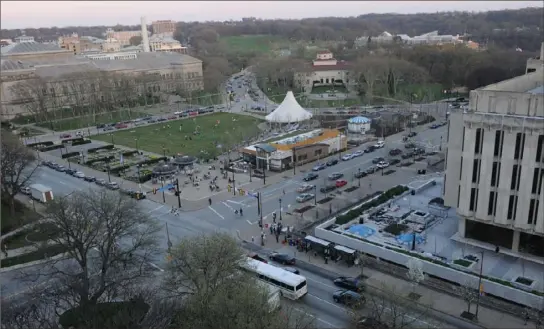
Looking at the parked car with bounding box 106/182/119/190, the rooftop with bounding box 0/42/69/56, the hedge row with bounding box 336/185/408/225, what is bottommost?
the parked car with bounding box 106/182/119/190

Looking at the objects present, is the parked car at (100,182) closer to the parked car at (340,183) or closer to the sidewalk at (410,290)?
the sidewalk at (410,290)

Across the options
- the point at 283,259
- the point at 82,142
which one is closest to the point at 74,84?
the point at 82,142

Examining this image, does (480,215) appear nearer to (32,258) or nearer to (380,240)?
(380,240)

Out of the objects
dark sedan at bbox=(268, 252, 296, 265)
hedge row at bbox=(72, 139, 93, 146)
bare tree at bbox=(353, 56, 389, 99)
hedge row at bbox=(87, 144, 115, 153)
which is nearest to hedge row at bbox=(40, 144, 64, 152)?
hedge row at bbox=(72, 139, 93, 146)

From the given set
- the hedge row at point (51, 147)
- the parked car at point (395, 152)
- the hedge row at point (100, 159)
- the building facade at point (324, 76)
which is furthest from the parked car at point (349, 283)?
the building facade at point (324, 76)

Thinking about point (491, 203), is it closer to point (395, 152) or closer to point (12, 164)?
point (395, 152)

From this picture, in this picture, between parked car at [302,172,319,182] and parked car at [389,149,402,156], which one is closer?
parked car at [302,172,319,182]

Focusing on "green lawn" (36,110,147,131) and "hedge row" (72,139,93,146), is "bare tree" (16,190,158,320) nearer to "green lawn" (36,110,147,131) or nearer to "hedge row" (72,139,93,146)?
"hedge row" (72,139,93,146)
